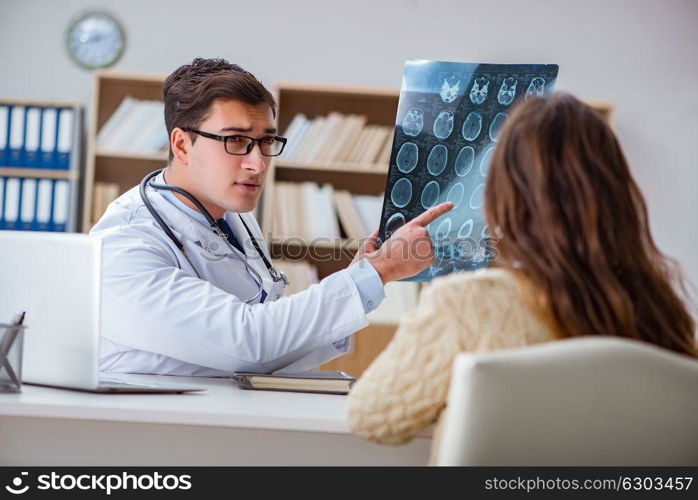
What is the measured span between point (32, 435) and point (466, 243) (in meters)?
0.97

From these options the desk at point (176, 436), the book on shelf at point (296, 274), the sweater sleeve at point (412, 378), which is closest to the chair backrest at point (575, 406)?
the sweater sleeve at point (412, 378)

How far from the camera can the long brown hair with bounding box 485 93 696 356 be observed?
106 centimetres

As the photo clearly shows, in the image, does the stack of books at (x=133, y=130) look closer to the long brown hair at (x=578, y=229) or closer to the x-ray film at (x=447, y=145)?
the x-ray film at (x=447, y=145)

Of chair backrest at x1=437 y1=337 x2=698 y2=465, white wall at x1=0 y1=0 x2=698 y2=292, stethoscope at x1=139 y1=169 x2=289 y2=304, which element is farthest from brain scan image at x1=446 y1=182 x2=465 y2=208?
white wall at x1=0 y1=0 x2=698 y2=292

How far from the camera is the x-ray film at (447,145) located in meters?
1.80

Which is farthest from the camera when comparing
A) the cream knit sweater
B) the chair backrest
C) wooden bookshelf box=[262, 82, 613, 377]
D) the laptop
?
wooden bookshelf box=[262, 82, 613, 377]

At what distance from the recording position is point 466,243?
184cm

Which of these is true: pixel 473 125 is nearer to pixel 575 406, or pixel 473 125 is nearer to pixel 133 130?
pixel 575 406

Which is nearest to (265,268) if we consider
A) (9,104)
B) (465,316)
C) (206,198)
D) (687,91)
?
(206,198)

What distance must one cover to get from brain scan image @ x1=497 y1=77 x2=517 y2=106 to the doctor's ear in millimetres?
717

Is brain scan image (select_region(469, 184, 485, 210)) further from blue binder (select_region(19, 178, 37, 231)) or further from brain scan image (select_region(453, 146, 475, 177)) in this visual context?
blue binder (select_region(19, 178, 37, 231))

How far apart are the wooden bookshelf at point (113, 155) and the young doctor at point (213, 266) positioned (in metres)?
1.93
